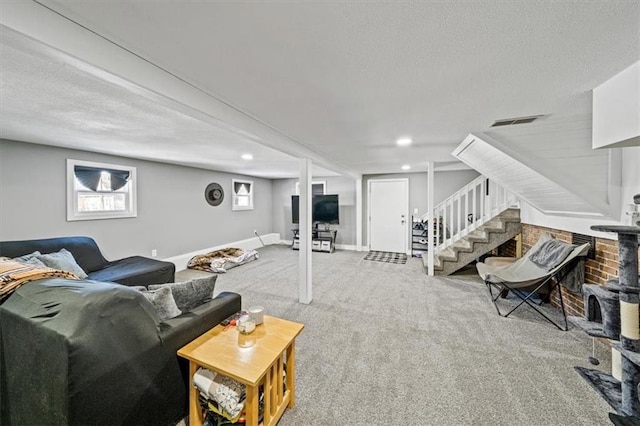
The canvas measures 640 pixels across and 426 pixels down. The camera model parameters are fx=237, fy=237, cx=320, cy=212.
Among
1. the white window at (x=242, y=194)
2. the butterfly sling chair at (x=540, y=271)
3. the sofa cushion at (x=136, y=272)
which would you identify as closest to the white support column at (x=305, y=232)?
the sofa cushion at (x=136, y=272)

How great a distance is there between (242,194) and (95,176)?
3306 millimetres

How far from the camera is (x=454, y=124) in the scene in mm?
2387

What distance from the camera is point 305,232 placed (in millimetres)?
3281

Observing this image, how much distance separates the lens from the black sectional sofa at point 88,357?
3.35 ft

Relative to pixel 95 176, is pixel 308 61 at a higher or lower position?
higher

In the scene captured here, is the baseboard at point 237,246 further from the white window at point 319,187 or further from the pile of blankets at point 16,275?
the pile of blankets at point 16,275

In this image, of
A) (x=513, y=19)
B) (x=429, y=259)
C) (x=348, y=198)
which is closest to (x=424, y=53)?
(x=513, y=19)

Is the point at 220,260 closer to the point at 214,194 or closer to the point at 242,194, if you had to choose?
the point at 214,194

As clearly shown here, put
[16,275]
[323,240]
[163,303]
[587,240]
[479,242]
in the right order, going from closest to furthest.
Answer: [16,275], [163,303], [587,240], [479,242], [323,240]

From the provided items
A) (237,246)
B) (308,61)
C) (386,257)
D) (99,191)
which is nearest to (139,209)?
(99,191)

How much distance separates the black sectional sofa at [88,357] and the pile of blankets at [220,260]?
337 cm

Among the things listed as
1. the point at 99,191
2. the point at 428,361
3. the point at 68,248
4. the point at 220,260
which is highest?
the point at 99,191

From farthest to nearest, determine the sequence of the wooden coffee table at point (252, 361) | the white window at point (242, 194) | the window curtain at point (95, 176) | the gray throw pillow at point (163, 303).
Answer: the white window at point (242, 194) < the window curtain at point (95, 176) < the gray throw pillow at point (163, 303) < the wooden coffee table at point (252, 361)

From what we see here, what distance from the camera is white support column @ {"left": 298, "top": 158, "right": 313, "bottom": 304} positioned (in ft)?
10.6
